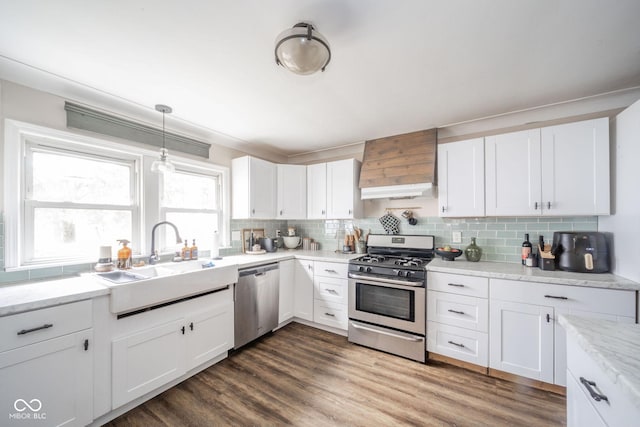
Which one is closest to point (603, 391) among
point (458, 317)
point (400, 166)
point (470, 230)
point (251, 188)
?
point (458, 317)

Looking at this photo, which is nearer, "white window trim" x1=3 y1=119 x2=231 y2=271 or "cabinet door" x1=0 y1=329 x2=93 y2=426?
"cabinet door" x1=0 y1=329 x2=93 y2=426

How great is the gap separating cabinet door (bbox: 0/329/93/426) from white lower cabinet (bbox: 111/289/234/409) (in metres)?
0.15

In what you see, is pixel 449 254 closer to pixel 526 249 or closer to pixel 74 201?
pixel 526 249

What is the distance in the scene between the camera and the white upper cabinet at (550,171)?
80.1 inches

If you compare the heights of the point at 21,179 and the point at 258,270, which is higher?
the point at 21,179

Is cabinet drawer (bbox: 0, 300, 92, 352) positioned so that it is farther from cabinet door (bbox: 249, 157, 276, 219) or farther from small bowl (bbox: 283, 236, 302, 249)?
small bowl (bbox: 283, 236, 302, 249)

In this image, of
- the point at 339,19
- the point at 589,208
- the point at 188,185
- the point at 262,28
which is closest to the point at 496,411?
the point at 589,208

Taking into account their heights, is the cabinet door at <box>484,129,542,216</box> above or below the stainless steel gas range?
above

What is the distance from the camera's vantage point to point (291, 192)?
366cm

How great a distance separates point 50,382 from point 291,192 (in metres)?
2.83

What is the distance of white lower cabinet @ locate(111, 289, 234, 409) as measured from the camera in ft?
5.63

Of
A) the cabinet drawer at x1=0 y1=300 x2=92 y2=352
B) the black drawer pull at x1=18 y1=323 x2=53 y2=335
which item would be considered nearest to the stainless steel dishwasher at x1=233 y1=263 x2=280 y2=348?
the cabinet drawer at x1=0 y1=300 x2=92 y2=352

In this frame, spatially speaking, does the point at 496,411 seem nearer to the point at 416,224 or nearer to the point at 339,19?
the point at 416,224

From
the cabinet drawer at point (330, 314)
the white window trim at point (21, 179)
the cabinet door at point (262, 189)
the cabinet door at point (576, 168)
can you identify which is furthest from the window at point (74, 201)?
the cabinet door at point (576, 168)
